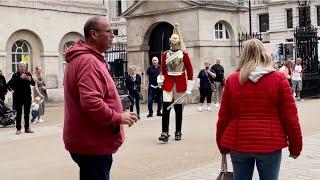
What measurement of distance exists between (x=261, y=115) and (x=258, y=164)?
0.42 metres

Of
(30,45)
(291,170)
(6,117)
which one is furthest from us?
(30,45)

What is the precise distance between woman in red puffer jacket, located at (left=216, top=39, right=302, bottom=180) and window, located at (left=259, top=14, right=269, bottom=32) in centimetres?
7133

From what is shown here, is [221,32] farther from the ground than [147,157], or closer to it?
farther from the ground

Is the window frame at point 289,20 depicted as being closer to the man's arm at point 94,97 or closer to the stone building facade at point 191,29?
the stone building facade at point 191,29

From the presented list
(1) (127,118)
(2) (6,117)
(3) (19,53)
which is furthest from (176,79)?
(3) (19,53)

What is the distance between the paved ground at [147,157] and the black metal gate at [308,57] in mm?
8797

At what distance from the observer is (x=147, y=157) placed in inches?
383

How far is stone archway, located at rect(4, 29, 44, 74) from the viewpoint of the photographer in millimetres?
25970

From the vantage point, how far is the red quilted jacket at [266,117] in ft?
15.7

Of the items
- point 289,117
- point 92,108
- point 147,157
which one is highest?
point 92,108

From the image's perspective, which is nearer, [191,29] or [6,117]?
[6,117]

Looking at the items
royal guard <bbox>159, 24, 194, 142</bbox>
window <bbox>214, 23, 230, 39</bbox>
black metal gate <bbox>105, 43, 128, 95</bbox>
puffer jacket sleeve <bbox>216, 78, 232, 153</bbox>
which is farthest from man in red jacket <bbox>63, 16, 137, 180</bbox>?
black metal gate <bbox>105, 43, 128, 95</bbox>

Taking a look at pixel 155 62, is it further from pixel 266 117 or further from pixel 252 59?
pixel 266 117

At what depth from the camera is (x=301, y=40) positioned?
76.8 feet
